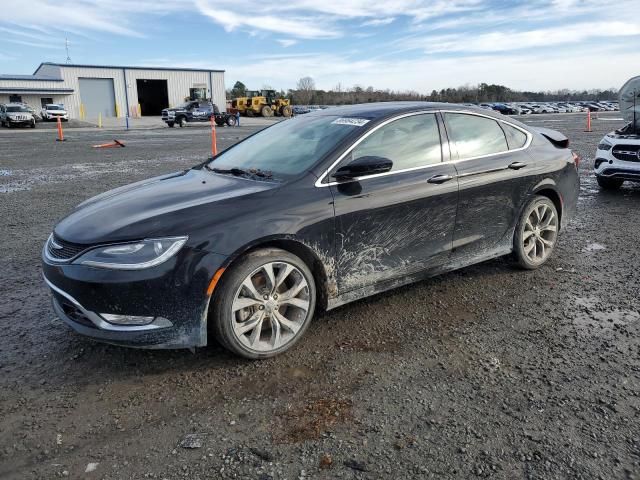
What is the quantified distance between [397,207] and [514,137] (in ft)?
5.77

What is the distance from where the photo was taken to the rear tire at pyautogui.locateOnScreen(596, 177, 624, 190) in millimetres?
9320

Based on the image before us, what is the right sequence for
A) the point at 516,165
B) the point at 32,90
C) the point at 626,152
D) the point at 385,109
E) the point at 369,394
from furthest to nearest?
the point at 32,90, the point at 626,152, the point at 516,165, the point at 385,109, the point at 369,394

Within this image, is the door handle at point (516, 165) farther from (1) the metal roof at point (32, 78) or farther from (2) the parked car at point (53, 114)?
(1) the metal roof at point (32, 78)

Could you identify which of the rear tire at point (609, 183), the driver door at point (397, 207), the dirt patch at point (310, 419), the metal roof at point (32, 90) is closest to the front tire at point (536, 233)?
the driver door at point (397, 207)

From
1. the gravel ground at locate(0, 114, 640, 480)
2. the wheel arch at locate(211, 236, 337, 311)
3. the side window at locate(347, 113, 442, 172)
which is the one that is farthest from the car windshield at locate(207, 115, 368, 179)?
the gravel ground at locate(0, 114, 640, 480)

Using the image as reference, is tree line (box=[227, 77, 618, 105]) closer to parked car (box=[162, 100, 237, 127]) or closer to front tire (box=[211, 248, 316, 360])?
parked car (box=[162, 100, 237, 127])

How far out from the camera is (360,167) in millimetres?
3680

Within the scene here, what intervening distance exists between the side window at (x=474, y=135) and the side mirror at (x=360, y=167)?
100 centimetres

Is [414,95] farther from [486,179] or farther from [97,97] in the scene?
[486,179]

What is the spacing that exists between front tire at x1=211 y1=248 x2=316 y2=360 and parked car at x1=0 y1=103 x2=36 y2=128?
129 ft

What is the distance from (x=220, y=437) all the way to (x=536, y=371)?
195 centimetres

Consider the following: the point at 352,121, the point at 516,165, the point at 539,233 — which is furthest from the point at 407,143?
the point at 539,233

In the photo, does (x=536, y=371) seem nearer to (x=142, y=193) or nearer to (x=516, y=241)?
(x=516, y=241)

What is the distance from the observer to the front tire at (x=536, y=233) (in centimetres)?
491
